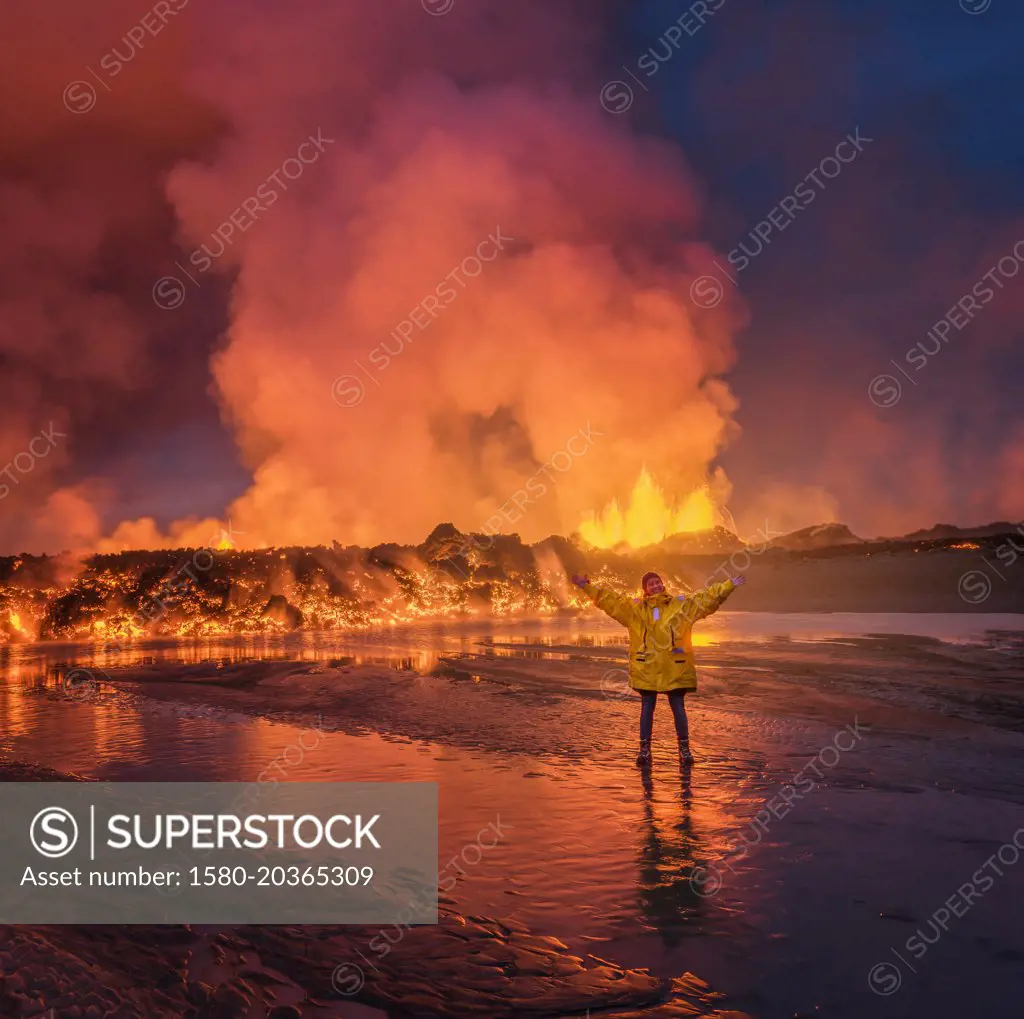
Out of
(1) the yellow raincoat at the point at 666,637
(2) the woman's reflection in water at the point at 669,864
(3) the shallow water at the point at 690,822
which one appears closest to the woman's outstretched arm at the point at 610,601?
(1) the yellow raincoat at the point at 666,637

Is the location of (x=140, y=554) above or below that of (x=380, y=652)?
above

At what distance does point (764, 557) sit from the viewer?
81.3 m

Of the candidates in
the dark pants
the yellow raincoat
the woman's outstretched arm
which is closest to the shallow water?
the dark pants

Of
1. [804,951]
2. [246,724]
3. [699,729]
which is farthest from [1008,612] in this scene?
[804,951]

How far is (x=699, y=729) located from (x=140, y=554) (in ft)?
182

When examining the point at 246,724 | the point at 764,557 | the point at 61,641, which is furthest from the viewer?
the point at 764,557

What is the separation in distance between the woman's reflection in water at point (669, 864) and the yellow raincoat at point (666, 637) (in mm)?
1673

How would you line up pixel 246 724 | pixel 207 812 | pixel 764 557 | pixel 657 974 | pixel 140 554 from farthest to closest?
pixel 764 557 < pixel 140 554 < pixel 246 724 < pixel 207 812 < pixel 657 974

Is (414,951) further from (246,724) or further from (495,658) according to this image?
(495,658)

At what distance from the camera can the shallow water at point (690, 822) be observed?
464 centimetres

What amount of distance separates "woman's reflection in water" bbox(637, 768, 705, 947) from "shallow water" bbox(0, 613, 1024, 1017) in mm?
19

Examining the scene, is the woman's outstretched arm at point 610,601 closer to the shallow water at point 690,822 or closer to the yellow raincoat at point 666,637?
the yellow raincoat at point 666,637

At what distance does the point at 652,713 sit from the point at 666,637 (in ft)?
3.09

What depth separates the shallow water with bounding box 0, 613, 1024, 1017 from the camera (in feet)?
15.2
